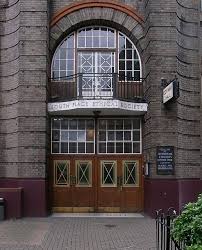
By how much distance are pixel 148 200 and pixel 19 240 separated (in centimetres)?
642

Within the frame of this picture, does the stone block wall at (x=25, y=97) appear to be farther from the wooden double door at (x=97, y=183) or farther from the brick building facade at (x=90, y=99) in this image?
the wooden double door at (x=97, y=183)

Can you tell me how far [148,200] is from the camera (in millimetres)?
18375

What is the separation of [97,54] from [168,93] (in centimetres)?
381

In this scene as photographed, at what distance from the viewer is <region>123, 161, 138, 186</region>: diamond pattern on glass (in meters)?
19.4

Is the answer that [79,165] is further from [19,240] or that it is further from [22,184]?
[19,240]

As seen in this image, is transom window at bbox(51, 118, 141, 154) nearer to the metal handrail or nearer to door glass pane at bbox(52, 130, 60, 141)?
door glass pane at bbox(52, 130, 60, 141)

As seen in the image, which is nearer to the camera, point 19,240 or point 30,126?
point 19,240

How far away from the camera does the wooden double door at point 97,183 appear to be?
19266 mm

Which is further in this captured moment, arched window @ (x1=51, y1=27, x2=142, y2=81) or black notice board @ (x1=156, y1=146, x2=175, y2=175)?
arched window @ (x1=51, y1=27, x2=142, y2=81)

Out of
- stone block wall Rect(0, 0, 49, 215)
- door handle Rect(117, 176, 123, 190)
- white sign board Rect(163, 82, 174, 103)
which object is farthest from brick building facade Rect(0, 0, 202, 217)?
door handle Rect(117, 176, 123, 190)

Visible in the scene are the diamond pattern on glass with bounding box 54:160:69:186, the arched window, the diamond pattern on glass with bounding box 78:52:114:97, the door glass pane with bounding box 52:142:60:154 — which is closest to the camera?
the diamond pattern on glass with bounding box 78:52:114:97

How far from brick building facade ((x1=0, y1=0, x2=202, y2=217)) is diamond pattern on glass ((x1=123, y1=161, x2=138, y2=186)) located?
16cm

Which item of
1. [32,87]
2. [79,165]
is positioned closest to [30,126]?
[32,87]

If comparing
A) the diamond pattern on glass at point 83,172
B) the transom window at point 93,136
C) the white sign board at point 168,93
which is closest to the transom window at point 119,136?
the transom window at point 93,136
